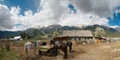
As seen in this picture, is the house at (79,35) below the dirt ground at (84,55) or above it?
Result: above

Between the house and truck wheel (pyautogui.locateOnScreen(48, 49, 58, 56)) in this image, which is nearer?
truck wheel (pyautogui.locateOnScreen(48, 49, 58, 56))

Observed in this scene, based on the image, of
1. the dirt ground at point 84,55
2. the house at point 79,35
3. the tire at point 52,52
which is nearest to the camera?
the dirt ground at point 84,55

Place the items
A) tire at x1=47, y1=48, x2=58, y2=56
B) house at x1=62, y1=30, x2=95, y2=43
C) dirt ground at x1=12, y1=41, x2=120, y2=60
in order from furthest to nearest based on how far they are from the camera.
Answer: house at x1=62, y1=30, x2=95, y2=43 < tire at x1=47, y1=48, x2=58, y2=56 < dirt ground at x1=12, y1=41, x2=120, y2=60

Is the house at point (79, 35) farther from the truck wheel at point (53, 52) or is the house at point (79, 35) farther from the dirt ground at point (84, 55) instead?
the truck wheel at point (53, 52)

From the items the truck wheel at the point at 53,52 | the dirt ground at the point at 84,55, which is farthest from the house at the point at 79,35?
the truck wheel at the point at 53,52

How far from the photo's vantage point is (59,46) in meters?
33.4

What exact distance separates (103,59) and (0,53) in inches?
599

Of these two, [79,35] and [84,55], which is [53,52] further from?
[79,35]

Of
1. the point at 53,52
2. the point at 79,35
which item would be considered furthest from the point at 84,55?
the point at 79,35

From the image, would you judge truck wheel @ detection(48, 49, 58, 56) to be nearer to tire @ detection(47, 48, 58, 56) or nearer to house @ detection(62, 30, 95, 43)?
tire @ detection(47, 48, 58, 56)

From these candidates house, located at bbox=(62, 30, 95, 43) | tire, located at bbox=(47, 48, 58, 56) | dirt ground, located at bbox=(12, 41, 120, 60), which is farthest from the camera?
house, located at bbox=(62, 30, 95, 43)

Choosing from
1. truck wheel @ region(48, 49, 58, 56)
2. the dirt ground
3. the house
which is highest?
the house

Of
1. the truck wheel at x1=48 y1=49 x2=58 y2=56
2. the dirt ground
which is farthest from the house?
the truck wheel at x1=48 y1=49 x2=58 y2=56

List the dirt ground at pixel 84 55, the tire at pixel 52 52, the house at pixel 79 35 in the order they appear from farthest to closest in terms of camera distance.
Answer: the house at pixel 79 35
the tire at pixel 52 52
the dirt ground at pixel 84 55
